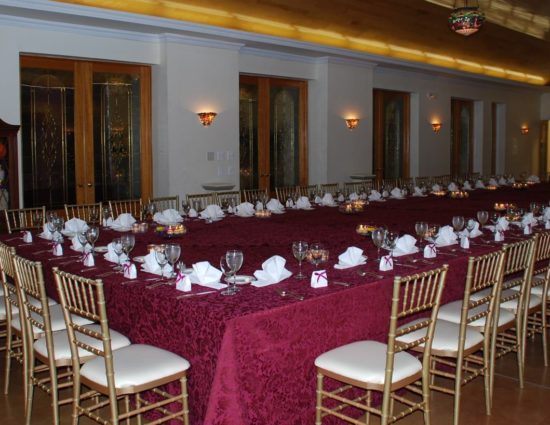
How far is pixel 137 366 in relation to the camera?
3.10 meters

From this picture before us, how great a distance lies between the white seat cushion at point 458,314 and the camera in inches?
158

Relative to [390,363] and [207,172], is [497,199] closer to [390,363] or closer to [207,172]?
[207,172]

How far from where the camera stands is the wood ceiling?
9672mm

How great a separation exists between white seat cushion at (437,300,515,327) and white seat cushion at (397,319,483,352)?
7.6 inches

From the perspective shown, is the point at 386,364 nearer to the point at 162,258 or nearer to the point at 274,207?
the point at 162,258

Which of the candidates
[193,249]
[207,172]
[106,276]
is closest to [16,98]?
[207,172]

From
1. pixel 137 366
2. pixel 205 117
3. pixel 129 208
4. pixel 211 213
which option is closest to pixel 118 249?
pixel 137 366

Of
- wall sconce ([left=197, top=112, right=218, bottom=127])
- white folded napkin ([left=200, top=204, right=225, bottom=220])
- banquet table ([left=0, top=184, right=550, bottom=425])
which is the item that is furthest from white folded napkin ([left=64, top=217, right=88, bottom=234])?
wall sconce ([left=197, top=112, right=218, bottom=127])

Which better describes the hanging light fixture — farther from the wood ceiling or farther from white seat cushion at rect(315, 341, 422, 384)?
white seat cushion at rect(315, 341, 422, 384)

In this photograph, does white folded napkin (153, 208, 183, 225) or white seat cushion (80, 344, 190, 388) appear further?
white folded napkin (153, 208, 183, 225)

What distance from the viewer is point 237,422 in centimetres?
294

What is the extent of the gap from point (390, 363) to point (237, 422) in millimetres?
732

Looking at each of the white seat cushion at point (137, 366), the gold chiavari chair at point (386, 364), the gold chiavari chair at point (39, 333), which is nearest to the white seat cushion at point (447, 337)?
the gold chiavari chair at point (386, 364)

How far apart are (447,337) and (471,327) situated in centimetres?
29
